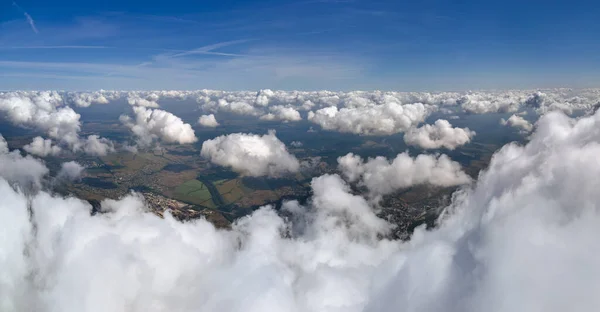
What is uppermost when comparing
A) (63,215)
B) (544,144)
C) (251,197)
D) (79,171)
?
(544,144)

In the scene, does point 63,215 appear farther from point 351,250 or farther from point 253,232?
point 351,250

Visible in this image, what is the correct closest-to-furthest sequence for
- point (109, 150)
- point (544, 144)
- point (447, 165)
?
point (544, 144)
point (447, 165)
point (109, 150)

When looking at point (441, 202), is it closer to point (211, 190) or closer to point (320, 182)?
point (320, 182)

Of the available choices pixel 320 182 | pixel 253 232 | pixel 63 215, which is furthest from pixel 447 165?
pixel 63 215

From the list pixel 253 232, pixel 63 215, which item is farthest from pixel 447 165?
pixel 63 215

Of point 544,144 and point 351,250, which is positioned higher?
point 544,144

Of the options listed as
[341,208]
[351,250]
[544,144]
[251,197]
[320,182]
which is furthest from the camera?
[320,182]

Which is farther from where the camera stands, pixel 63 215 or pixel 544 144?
pixel 63 215
